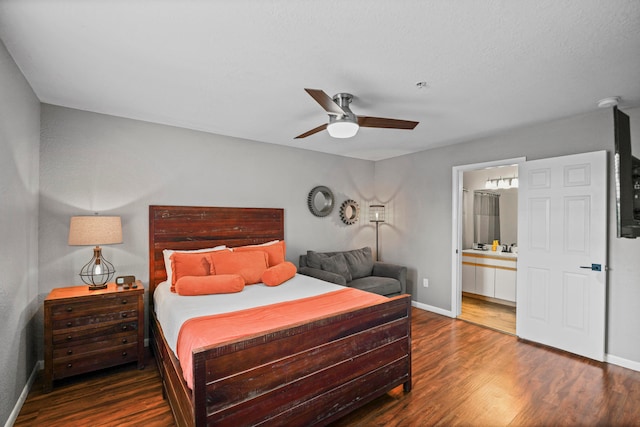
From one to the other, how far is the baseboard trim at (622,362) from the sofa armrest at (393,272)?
88.1 inches

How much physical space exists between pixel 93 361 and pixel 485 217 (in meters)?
5.95

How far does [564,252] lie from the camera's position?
129 inches

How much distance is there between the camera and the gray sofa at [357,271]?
4125 mm

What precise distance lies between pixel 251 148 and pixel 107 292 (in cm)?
233

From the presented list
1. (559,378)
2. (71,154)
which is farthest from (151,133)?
(559,378)

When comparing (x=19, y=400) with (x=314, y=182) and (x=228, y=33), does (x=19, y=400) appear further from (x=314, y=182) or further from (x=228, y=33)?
(x=314, y=182)

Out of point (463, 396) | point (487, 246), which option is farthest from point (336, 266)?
point (487, 246)

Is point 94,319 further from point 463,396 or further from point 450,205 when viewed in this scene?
point 450,205

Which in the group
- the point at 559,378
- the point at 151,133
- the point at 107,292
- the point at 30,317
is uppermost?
the point at 151,133

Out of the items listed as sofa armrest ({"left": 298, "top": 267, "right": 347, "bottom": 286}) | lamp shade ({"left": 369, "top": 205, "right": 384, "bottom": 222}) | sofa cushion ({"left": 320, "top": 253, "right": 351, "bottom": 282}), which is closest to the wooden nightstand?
sofa armrest ({"left": 298, "top": 267, "right": 347, "bottom": 286})

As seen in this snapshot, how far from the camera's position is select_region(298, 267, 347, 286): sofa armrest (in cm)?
382

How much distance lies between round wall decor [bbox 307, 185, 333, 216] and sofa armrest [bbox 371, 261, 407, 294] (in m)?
1.18

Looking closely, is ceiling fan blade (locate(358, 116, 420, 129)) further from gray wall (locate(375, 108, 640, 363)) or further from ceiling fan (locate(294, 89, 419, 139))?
gray wall (locate(375, 108, 640, 363))

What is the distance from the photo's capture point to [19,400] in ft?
7.47
